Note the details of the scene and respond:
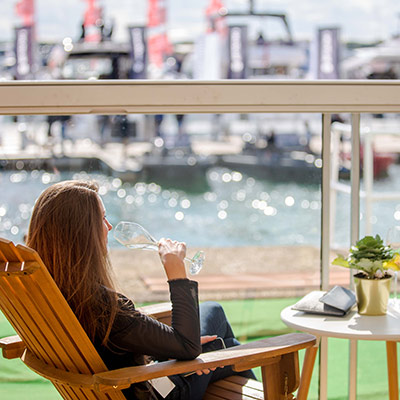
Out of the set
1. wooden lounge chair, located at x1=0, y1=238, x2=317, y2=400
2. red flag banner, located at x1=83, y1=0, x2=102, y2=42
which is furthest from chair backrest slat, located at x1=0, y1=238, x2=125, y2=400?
red flag banner, located at x1=83, y1=0, x2=102, y2=42

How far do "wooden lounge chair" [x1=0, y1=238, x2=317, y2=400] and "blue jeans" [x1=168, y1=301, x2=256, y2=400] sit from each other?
207 millimetres

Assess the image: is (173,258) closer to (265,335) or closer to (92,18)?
(265,335)

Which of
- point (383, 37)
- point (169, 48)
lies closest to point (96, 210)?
point (169, 48)

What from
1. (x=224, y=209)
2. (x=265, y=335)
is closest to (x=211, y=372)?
(x=265, y=335)

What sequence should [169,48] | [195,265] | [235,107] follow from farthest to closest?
[169,48] < [235,107] < [195,265]

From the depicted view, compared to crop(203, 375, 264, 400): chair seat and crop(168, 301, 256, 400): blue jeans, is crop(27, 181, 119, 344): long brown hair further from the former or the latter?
crop(203, 375, 264, 400): chair seat

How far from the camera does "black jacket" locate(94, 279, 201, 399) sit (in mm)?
1557

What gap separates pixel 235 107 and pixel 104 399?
1.02 m

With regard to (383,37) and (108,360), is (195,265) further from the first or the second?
(383,37)

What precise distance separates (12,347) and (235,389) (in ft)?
1.98

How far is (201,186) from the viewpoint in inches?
706

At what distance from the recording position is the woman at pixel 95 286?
1.56 m

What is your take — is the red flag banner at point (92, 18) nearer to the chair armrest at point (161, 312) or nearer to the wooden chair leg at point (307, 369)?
the chair armrest at point (161, 312)

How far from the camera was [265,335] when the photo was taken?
3.19 m
